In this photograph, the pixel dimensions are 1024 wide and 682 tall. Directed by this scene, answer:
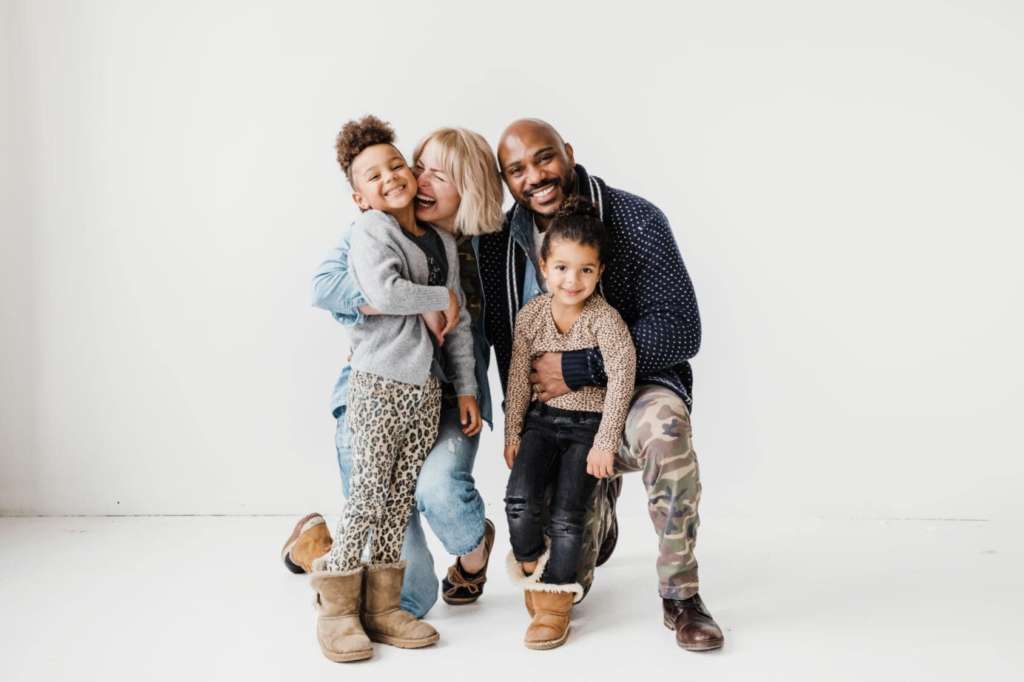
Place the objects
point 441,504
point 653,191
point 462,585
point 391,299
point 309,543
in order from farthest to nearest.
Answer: point 653,191, point 309,543, point 462,585, point 441,504, point 391,299

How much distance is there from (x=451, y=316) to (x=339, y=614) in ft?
2.61

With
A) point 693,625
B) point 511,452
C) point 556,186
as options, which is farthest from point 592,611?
point 556,186

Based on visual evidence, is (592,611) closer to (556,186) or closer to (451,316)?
(451,316)

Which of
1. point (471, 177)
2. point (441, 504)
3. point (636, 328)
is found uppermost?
point (471, 177)

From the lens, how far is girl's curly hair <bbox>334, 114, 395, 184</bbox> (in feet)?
7.90

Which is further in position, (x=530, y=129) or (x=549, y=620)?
(x=530, y=129)

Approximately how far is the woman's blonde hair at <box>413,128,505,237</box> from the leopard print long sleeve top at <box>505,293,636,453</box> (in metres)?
0.26

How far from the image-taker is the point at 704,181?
347 cm

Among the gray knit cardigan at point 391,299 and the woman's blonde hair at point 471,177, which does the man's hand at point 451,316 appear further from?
the woman's blonde hair at point 471,177

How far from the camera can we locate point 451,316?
244 centimetres

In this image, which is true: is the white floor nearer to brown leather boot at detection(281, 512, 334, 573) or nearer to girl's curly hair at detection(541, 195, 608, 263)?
brown leather boot at detection(281, 512, 334, 573)

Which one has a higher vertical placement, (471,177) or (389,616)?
(471,177)

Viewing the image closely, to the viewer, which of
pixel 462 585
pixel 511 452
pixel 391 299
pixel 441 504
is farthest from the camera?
pixel 462 585

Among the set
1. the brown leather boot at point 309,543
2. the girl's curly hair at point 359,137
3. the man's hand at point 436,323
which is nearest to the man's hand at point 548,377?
the man's hand at point 436,323
